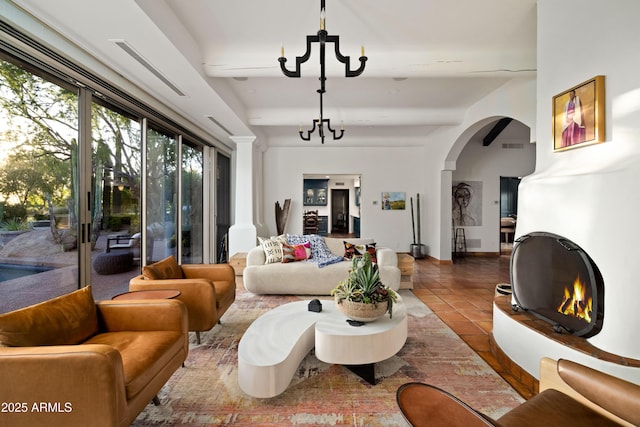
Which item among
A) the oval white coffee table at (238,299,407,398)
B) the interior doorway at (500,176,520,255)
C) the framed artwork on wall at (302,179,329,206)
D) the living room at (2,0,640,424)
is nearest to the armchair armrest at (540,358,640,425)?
the living room at (2,0,640,424)

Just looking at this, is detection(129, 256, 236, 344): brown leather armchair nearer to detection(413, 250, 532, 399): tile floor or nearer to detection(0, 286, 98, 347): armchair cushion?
detection(0, 286, 98, 347): armchair cushion

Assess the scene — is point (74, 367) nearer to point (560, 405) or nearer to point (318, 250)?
point (560, 405)

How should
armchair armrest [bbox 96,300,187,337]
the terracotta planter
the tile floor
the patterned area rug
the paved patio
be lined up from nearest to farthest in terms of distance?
the patterned area rug
armchair armrest [bbox 96,300,187,337]
the terracotta planter
the paved patio
the tile floor

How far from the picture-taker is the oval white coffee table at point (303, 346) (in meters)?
1.86

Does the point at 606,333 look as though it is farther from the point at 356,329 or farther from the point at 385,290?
the point at 356,329

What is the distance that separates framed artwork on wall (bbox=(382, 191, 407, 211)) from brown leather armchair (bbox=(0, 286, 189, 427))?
22.1 feet

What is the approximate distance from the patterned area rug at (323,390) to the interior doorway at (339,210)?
12.0 metres

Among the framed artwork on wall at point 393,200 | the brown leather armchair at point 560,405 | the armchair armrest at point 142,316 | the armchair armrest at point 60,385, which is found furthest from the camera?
the framed artwork on wall at point 393,200

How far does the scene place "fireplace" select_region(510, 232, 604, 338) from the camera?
1827 millimetres

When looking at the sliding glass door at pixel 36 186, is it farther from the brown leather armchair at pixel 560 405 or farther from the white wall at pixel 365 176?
the white wall at pixel 365 176

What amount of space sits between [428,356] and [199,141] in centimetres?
519

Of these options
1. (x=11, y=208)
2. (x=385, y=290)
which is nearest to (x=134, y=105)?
(x=11, y=208)

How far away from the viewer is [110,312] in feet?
6.76

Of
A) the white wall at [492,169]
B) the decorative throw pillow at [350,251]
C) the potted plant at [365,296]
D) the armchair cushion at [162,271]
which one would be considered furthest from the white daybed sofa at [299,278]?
the white wall at [492,169]
